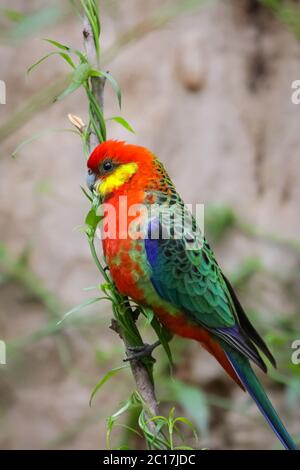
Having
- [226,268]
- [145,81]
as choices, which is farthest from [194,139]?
[226,268]

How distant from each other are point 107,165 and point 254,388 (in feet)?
2.56

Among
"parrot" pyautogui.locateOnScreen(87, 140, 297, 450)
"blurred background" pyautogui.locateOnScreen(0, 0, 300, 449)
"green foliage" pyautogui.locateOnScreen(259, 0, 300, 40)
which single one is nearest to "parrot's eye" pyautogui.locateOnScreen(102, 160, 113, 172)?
"parrot" pyautogui.locateOnScreen(87, 140, 297, 450)

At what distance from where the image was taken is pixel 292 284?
12.0 feet

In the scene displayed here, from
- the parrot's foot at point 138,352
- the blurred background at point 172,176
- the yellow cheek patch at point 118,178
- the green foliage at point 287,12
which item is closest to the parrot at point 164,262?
the yellow cheek patch at point 118,178

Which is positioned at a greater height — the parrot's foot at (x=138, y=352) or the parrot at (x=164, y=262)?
the parrot at (x=164, y=262)

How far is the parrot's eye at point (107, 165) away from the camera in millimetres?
2127

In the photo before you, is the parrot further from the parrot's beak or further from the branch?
the branch

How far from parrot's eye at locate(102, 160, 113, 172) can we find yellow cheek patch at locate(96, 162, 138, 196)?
0.02 meters

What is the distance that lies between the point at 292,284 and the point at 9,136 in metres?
1.60

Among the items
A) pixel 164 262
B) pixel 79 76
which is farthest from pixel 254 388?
pixel 79 76

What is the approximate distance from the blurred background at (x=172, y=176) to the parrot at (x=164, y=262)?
126 cm

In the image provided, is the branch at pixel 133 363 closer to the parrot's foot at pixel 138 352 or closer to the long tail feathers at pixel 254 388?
the parrot's foot at pixel 138 352

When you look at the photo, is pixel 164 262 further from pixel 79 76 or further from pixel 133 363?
pixel 79 76
